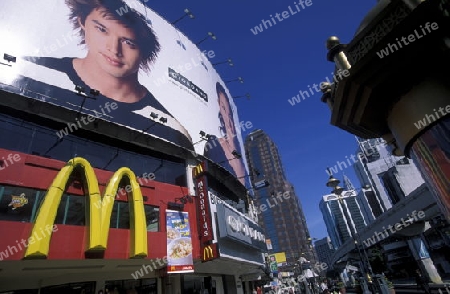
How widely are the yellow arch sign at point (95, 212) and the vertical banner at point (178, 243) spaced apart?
2447mm

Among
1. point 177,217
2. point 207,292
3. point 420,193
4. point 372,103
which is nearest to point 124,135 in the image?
point 177,217

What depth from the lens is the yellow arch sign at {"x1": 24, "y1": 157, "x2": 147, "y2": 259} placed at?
37.0ft

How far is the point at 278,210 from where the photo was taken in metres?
167

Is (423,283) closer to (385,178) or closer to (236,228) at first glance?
(236,228)

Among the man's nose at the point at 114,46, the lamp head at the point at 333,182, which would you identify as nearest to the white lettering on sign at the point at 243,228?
the lamp head at the point at 333,182

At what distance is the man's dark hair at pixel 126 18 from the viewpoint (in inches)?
823

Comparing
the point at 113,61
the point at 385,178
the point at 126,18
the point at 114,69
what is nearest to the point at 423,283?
the point at 114,69

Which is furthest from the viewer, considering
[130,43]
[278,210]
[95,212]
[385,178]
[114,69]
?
[278,210]

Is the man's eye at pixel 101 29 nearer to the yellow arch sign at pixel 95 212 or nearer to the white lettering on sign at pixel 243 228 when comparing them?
the yellow arch sign at pixel 95 212

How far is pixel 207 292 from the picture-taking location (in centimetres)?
2291

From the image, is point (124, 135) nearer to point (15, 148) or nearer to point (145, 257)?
point (15, 148)

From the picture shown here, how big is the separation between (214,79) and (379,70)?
32971 millimetres

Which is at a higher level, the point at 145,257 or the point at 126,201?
the point at 126,201

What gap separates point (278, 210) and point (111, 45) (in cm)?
15803
